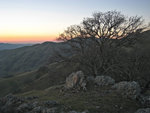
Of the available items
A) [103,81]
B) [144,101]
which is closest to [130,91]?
[144,101]

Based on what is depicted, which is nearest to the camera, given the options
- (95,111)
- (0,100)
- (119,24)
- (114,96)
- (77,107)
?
(95,111)

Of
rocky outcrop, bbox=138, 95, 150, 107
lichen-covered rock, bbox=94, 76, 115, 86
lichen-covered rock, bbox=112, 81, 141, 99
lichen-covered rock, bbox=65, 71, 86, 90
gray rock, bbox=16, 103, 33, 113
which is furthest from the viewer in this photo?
lichen-covered rock, bbox=94, 76, 115, 86

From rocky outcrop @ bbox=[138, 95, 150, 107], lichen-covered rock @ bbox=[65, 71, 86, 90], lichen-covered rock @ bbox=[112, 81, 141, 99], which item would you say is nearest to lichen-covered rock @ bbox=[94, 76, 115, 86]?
lichen-covered rock @ bbox=[65, 71, 86, 90]

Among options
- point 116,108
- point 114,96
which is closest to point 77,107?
point 116,108

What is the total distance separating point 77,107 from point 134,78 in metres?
16.7

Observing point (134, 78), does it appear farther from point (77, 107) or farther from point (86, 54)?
point (77, 107)

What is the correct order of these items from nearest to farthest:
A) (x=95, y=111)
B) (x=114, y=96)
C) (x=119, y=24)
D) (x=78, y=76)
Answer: (x=95, y=111) < (x=114, y=96) < (x=78, y=76) < (x=119, y=24)

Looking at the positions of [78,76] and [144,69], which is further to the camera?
[144,69]

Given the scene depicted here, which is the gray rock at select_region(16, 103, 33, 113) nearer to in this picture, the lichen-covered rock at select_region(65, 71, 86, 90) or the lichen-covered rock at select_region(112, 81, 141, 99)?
the lichen-covered rock at select_region(65, 71, 86, 90)

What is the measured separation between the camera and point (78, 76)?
21406 mm

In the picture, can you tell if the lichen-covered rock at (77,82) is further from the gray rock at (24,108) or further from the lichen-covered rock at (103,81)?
the gray rock at (24,108)

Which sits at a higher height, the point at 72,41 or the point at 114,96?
the point at 72,41

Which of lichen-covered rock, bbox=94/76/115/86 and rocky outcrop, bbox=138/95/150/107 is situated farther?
lichen-covered rock, bbox=94/76/115/86

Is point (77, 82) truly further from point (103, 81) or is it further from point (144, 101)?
point (144, 101)
